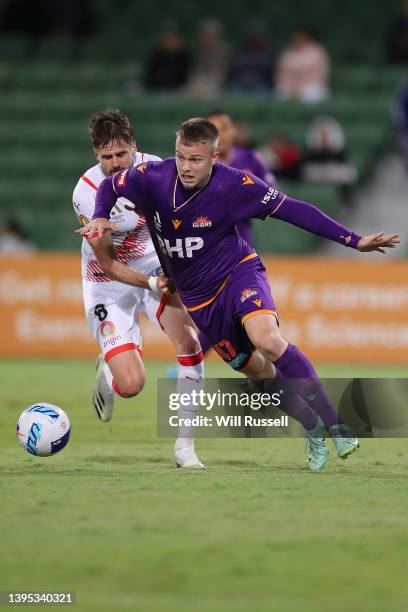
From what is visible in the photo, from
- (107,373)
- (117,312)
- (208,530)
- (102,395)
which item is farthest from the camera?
(102,395)

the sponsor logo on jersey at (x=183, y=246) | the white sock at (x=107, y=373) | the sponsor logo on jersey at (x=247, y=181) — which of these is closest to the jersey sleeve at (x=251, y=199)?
the sponsor logo on jersey at (x=247, y=181)

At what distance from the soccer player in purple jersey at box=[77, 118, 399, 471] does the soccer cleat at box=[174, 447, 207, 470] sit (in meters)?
0.64

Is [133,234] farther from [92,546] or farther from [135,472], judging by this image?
[92,546]

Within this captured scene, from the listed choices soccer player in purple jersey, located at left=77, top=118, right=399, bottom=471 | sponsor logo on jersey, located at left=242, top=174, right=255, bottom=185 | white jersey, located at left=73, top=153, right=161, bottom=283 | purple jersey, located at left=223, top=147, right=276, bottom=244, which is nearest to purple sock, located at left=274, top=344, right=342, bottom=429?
soccer player in purple jersey, located at left=77, top=118, right=399, bottom=471

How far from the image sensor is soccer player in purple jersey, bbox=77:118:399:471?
287 inches

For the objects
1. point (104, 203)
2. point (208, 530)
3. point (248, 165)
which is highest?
point (248, 165)

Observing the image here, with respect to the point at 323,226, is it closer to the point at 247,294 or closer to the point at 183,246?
the point at 247,294

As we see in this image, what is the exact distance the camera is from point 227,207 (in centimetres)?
745

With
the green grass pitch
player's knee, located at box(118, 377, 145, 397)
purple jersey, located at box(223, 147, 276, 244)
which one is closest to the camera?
the green grass pitch

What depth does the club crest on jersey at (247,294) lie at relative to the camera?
7359 millimetres

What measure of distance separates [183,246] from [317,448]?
1.49m

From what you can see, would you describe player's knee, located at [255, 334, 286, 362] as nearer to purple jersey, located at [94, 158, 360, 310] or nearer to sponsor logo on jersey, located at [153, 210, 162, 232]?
purple jersey, located at [94, 158, 360, 310]

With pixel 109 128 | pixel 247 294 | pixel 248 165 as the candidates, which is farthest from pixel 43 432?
pixel 248 165

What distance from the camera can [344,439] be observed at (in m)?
7.37
